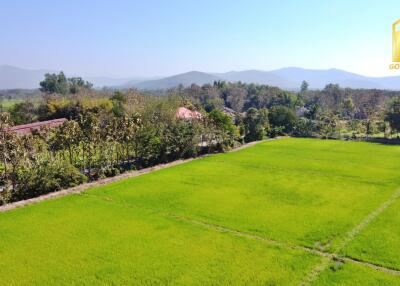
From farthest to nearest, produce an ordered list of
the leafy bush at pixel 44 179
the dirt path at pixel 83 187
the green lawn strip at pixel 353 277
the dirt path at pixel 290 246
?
the leafy bush at pixel 44 179 < the dirt path at pixel 83 187 < the dirt path at pixel 290 246 < the green lawn strip at pixel 353 277

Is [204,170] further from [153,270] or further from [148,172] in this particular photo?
[153,270]

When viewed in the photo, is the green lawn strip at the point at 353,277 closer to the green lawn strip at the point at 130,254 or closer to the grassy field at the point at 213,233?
the grassy field at the point at 213,233

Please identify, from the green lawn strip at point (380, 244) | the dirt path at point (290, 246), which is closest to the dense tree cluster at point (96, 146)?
the dirt path at point (290, 246)

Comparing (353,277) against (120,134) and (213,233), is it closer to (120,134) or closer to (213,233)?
(213,233)

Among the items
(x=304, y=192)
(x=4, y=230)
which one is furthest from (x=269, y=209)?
(x=4, y=230)

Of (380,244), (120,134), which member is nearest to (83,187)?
(120,134)
